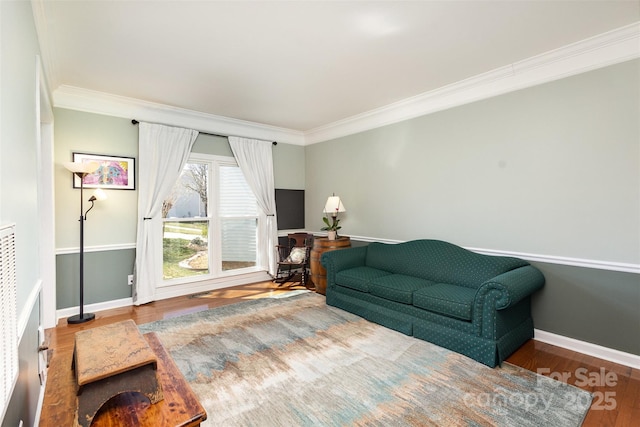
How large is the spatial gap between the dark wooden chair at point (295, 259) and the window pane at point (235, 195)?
81cm

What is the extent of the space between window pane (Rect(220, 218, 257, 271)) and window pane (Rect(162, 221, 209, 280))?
0.30 meters

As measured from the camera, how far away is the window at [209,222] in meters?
4.55

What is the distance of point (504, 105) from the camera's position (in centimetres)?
325

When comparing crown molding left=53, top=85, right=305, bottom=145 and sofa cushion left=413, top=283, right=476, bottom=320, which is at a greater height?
crown molding left=53, top=85, right=305, bottom=145

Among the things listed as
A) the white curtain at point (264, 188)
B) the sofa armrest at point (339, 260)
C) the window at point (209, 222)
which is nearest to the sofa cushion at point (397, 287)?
the sofa armrest at point (339, 260)

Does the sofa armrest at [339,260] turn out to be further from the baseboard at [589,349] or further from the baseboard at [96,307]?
the baseboard at [96,307]

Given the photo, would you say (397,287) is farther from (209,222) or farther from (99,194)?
(99,194)

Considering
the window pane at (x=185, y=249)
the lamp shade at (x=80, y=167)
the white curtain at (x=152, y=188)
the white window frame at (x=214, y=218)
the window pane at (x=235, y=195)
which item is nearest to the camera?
the lamp shade at (x=80, y=167)

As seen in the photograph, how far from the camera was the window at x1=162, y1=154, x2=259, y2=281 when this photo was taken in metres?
4.55

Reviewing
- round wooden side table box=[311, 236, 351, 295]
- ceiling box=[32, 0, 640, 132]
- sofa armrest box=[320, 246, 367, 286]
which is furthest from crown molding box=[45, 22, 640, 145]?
sofa armrest box=[320, 246, 367, 286]

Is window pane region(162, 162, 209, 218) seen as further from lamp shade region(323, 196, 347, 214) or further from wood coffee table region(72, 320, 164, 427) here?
wood coffee table region(72, 320, 164, 427)

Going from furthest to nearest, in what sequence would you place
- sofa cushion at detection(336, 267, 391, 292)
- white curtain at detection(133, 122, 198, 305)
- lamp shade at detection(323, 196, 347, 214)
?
1. lamp shade at detection(323, 196, 347, 214)
2. white curtain at detection(133, 122, 198, 305)
3. sofa cushion at detection(336, 267, 391, 292)

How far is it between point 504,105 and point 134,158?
454cm

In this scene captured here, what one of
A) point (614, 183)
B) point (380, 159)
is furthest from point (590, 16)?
point (380, 159)
